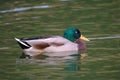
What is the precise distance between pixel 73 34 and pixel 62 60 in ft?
5.78

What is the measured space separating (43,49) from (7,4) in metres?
6.53

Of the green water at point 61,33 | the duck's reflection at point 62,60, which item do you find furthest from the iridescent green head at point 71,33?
the duck's reflection at point 62,60

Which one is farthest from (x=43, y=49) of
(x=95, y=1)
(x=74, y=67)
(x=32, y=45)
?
(x=95, y=1)

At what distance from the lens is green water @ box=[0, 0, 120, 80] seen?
544 inches

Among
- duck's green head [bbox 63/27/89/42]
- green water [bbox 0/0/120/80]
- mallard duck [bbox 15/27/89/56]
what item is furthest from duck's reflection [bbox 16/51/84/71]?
duck's green head [bbox 63/27/89/42]

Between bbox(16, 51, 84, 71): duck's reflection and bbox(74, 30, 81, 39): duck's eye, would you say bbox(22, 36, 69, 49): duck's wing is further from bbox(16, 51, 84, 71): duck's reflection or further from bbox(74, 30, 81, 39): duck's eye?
bbox(74, 30, 81, 39): duck's eye

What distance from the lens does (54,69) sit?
1416cm

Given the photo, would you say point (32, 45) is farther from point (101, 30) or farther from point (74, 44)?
point (101, 30)

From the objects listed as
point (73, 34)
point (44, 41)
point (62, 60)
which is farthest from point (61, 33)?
point (62, 60)

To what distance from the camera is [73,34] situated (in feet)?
55.4

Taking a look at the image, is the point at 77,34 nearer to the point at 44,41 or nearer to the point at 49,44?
the point at 49,44

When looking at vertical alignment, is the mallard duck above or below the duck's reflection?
above

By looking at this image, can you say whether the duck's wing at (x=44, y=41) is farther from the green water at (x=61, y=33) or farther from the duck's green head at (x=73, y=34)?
the duck's green head at (x=73, y=34)

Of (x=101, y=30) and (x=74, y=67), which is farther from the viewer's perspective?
(x=101, y=30)
